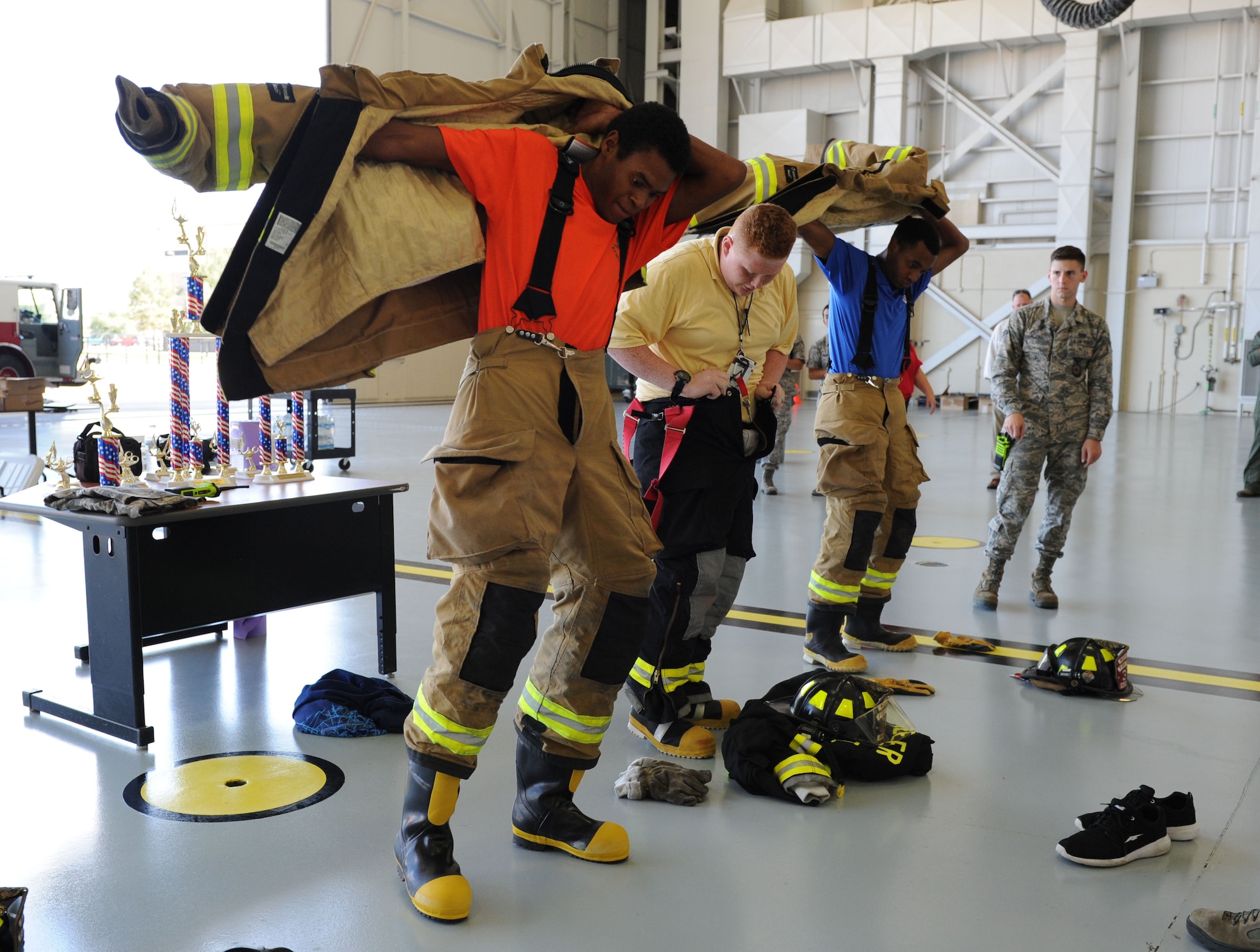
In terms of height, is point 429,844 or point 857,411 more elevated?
point 857,411

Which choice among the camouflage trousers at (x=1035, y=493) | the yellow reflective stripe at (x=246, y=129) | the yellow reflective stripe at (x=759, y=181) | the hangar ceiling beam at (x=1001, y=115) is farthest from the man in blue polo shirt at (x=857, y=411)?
the hangar ceiling beam at (x=1001, y=115)

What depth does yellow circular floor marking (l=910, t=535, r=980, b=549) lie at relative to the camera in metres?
7.52

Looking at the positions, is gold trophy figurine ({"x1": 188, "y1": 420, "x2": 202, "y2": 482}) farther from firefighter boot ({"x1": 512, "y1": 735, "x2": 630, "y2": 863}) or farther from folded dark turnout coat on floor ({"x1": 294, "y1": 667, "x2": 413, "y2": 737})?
firefighter boot ({"x1": 512, "y1": 735, "x2": 630, "y2": 863})

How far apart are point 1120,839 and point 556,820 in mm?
1524

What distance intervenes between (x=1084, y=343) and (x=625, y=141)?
4105 millimetres

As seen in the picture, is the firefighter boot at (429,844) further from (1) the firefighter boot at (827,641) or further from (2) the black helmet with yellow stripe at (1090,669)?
(2) the black helmet with yellow stripe at (1090,669)

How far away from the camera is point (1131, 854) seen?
9.28ft

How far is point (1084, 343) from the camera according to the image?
5789 mm

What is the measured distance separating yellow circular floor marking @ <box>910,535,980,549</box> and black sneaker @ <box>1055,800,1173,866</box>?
4568mm

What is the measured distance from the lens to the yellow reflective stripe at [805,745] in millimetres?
3348

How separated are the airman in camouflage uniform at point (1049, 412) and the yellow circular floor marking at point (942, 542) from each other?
5.05 feet

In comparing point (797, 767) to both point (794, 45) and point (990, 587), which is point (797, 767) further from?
point (794, 45)

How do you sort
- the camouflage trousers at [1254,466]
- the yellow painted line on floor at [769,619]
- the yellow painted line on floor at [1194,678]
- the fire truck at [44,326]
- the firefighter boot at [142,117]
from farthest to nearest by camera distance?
the fire truck at [44,326] → the camouflage trousers at [1254,466] → the yellow painted line on floor at [769,619] → the yellow painted line on floor at [1194,678] → the firefighter boot at [142,117]

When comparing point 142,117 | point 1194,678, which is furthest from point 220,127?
point 1194,678
